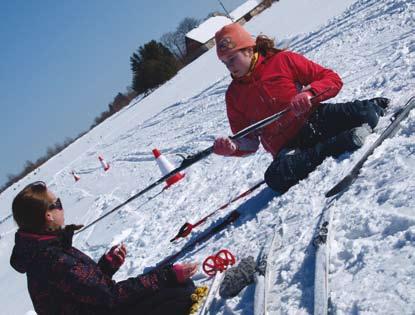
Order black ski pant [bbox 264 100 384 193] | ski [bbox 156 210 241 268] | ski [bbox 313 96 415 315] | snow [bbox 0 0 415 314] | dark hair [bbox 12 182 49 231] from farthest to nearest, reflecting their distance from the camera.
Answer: ski [bbox 156 210 241 268] < black ski pant [bbox 264 100 384 193] < dark hair [bbox 12 182 49 231] < snow [bbox 0 0 415 314] < ski [bbox 313 96 415 315]

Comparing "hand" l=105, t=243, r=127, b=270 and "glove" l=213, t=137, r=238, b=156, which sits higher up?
"glove" l=213, t=137, r=238, b=156

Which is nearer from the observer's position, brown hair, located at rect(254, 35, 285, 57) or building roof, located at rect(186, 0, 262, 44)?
brown hair, located at rect(254, 35, 285, 57)

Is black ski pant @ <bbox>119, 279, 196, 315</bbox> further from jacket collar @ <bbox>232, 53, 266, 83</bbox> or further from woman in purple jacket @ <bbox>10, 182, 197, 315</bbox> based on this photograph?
jacket collar @ <bbox>232, 53, 266, 83</bbox>

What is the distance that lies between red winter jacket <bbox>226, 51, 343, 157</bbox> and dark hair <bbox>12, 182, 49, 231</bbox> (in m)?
2.14

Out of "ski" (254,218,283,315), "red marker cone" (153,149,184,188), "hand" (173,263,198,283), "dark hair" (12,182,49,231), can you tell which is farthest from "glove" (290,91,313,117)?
"red marker cone" (153,149,184,188)

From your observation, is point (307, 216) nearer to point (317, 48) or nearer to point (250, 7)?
point (317, 48)

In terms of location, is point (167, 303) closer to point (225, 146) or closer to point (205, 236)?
point (205, 236)

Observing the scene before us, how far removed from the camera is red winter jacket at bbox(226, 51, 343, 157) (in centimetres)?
439

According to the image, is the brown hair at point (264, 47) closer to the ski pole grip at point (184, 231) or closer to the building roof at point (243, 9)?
the ski pole grip at point (184, 231)

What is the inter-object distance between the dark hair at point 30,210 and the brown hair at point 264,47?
258 cm

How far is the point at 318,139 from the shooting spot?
440 centimetres

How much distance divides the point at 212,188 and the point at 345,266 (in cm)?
420

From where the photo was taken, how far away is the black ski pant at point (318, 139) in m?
4.22

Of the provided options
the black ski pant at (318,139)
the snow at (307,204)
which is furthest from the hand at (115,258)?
the black ski pant at (318,139)
